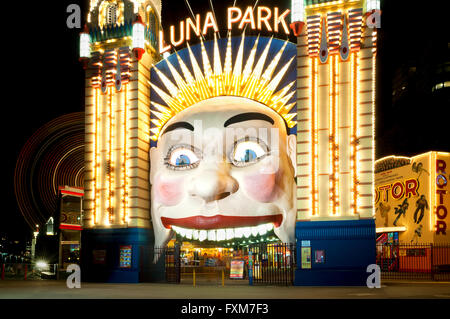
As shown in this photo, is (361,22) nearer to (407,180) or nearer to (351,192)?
(351,192)

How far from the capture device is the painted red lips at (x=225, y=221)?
25.2 metres

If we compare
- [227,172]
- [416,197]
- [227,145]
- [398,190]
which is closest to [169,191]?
[227,172]

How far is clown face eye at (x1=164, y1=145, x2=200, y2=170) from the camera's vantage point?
26109 millimetres

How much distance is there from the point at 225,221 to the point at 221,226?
478mm

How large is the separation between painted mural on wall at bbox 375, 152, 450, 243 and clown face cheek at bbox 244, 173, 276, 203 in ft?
49.6

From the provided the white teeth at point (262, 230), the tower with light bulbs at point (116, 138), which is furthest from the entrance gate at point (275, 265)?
the tower with light bulbs at point (116, 138)

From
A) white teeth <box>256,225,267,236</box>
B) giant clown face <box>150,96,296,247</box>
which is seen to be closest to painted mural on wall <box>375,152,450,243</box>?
giant clown face <box>150,96,296,247</box>

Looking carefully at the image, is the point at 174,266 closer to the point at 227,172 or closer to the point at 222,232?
the point at 222,232

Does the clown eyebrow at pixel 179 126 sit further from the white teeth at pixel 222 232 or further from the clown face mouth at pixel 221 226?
the white teeth at pixel 222 232

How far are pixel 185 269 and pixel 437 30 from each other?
61.0 metres

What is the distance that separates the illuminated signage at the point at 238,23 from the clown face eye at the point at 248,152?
6681 millimetres

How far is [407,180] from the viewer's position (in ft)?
122

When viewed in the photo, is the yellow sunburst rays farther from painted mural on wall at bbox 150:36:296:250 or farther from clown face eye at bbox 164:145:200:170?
clown face eye at bbox 164:145:200:170

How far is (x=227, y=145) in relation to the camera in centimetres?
2547
